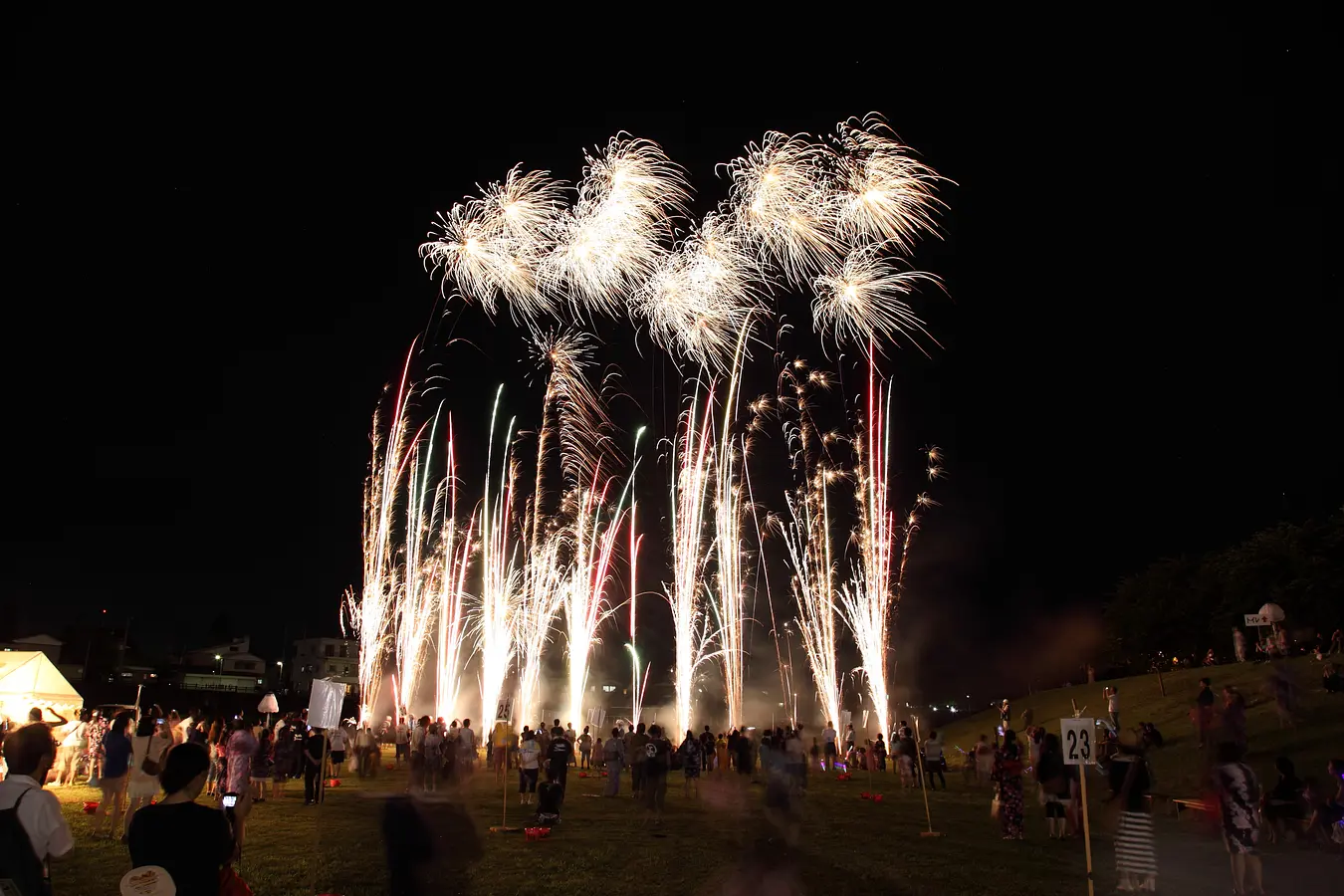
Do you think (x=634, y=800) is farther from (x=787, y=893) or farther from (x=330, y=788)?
(x=787, y=893)

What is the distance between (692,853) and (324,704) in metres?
6.04

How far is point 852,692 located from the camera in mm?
72562

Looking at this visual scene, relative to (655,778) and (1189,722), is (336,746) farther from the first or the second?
(1189,722)

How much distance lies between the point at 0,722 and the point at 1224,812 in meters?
21.9

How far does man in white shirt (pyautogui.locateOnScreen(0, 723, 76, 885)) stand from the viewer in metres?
4.50

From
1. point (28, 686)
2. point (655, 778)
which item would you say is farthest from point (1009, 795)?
point (28, 686)

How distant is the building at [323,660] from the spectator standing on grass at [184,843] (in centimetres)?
10289

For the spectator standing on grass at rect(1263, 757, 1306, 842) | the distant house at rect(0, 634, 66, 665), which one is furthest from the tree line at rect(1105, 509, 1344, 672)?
the distant house at rect(0, 634, 66, 665)

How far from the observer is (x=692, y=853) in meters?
12.4

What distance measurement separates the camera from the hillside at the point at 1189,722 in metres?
21.2

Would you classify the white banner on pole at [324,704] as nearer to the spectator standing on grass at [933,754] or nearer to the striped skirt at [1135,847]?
the striped skirt at [1135,847]

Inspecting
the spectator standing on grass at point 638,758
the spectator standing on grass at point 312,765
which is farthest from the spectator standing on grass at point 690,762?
the spectator standing on grass at point 312,765

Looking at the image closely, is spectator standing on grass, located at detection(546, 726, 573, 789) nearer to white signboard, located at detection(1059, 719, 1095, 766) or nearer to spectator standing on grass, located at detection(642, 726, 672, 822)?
spectator standing on grass, located at detection(642, 726, 672, 822)

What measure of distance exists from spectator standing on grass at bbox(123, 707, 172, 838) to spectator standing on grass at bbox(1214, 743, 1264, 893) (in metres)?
13.7
